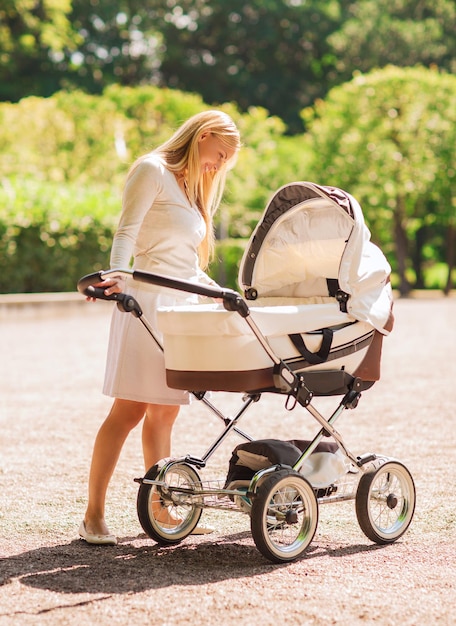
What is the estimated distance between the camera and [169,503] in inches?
171

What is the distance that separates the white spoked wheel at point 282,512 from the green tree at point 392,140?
2593 centimetres

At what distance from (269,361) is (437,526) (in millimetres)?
1190

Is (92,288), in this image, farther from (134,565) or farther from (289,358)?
(134,565)

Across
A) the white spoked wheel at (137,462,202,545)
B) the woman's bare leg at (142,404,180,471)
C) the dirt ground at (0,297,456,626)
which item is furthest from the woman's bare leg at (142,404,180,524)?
the dirt ground at (0,297,456,626)

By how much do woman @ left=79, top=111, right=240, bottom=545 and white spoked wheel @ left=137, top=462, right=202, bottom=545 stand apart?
66 millimetres

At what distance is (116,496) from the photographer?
17.5 ft

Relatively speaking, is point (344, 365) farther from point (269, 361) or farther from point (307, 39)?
point (307, 39)

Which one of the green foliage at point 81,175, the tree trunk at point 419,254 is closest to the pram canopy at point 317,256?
the green foliage at point 81,175

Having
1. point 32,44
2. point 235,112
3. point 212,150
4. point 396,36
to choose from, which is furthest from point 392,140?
point 212,150

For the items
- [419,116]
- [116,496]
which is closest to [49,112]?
[419,116]

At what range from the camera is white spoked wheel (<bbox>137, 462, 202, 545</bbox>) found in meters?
4.32

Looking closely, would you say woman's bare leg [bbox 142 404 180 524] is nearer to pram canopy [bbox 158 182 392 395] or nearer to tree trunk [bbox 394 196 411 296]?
pram canopy [bbox 158 182 392 395]

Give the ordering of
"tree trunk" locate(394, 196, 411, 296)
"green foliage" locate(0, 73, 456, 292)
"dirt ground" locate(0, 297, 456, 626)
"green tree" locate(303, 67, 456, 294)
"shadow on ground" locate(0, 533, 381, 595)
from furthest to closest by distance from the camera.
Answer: "tree trunk" locate(394, 196, 411, 296) < "green tree" locate(303, 67, 456, 294) < "green foliage" locate(0, 73, 456, 292) < "shadow on ground" locate(0, 533, 381, 595) < "dirt ground" locate(0, 297, 456, 626)

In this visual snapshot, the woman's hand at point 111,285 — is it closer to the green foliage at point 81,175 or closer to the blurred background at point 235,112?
the blurred background at point 235,112
